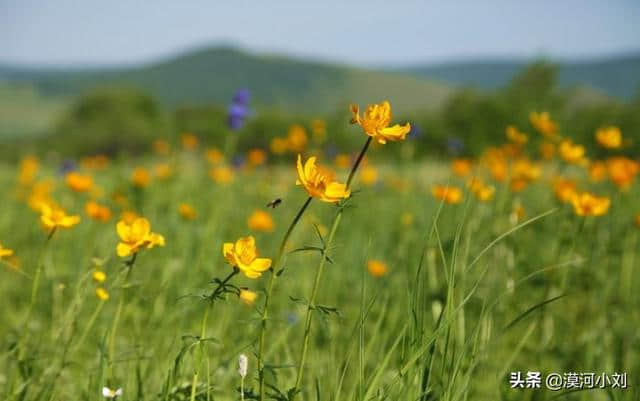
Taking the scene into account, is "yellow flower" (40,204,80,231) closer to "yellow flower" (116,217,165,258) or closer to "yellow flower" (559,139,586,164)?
"yellow flower" (116,217,165,258)

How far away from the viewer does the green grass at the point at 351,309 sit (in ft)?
4.14

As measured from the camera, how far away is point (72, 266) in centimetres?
336


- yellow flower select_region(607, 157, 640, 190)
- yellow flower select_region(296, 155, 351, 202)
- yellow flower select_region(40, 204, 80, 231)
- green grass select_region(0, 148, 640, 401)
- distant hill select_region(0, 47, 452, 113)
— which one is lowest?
distant hill select_region(0, 47, 452, 113)

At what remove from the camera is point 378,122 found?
1014 mm

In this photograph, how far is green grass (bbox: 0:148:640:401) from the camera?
1.26 metres

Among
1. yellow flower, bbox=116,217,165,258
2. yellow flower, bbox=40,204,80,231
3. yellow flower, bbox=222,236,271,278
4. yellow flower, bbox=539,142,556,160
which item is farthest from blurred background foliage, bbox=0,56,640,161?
yellow flower, bbox=222,236,271,278

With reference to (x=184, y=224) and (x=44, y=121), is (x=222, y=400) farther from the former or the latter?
(x=44, y=121)

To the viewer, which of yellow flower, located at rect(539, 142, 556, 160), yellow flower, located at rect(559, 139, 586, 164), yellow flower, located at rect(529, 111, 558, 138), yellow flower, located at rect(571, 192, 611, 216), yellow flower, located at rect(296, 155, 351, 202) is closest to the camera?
yellow flower, located at rect(296, 155, 351, 202)

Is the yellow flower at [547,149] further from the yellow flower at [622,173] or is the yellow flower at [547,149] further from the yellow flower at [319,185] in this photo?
the yellow flower at [319,185]

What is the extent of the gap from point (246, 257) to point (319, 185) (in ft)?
0.57

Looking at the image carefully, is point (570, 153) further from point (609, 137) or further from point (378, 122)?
point (378, 122)

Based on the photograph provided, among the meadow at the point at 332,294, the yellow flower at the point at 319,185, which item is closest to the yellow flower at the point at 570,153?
the meadow at the point at 332,294

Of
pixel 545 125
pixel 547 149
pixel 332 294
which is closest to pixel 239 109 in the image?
pixel 332 294

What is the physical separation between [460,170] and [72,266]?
228cm
